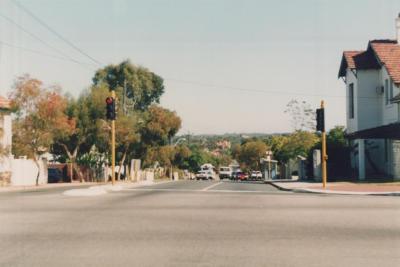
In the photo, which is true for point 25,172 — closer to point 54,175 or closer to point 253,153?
point 54,175

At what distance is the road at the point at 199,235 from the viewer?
376 inches

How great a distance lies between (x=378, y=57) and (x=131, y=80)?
1764 inches

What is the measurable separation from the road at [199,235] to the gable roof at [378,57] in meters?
23.4

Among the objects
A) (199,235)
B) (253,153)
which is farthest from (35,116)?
(253,153)

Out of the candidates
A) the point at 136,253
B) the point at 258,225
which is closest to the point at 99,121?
the point at 258,225

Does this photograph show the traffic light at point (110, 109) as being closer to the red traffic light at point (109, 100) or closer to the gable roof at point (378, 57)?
the red traffic light at point (109, 100)

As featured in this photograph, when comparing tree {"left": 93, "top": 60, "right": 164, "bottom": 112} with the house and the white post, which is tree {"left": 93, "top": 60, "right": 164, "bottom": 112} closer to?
the house

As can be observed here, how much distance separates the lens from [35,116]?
4450 cm

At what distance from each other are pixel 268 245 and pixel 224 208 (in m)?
7.70

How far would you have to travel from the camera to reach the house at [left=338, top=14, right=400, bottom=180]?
40.7m

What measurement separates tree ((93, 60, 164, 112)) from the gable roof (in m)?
39.9

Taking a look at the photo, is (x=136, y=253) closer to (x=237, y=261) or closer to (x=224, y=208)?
(x=237, y=261)

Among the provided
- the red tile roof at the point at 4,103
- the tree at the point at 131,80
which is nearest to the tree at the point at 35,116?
the red tile roof at the point at 4,103

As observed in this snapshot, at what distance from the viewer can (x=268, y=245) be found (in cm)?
1099
